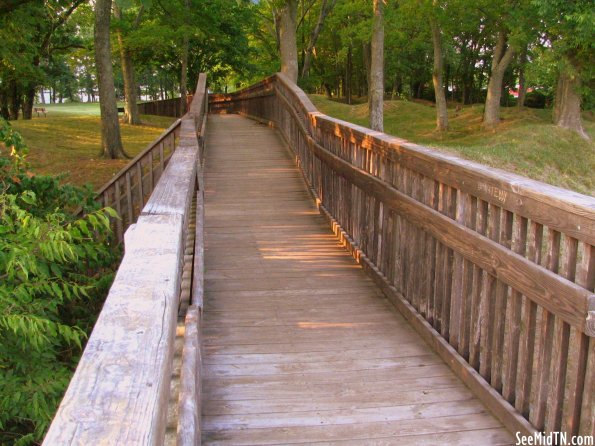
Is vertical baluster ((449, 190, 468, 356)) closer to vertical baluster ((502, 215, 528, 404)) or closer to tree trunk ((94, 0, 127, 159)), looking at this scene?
vertical baluster ((502, 215, 528, 404))

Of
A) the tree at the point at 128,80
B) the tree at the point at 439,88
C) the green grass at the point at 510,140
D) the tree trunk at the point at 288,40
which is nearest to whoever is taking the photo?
the green grass at the point at 510,140

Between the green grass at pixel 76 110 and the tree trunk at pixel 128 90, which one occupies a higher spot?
the tree trunk at pixel 128 90

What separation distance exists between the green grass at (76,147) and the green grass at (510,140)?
29.9ft

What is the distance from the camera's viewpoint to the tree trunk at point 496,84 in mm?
25938

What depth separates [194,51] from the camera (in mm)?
36875

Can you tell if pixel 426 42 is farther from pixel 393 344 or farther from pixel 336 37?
pixel 393 344

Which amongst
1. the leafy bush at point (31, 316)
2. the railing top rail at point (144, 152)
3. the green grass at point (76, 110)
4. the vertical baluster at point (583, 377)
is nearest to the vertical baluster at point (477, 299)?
the vertical baluster at point (583, 377)

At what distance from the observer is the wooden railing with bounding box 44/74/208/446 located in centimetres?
124

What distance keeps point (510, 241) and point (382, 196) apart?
2.03 meters

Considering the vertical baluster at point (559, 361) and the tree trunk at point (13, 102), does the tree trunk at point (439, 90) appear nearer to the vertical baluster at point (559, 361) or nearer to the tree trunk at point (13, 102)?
the tree trunk at point (13, 102)

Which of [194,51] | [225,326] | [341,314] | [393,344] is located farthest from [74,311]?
[194,51]

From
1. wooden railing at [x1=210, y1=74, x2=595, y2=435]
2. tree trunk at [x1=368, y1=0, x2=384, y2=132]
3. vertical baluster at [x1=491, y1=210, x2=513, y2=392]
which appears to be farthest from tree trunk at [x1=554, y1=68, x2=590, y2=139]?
vertical baluster at [x1=491, y1=210, x2=513, y2=392]

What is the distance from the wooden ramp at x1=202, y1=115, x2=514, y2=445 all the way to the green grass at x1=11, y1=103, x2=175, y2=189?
5786mm

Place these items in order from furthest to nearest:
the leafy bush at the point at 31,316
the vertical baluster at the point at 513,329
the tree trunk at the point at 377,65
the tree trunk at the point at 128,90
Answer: the tree trunk at the point at 128,90 → the tree trunk at the point at 377,65 → the leafy bush at the point at 31,316 → the vertical baluster at the point at 513,329
